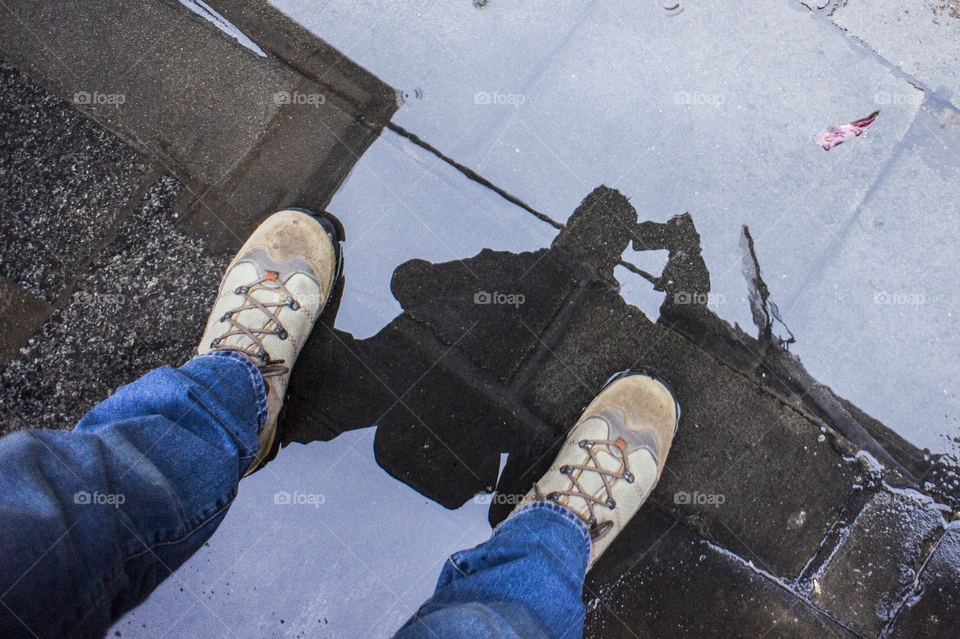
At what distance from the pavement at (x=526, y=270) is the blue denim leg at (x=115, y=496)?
0.44 metres

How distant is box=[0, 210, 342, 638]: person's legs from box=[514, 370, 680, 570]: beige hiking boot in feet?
3.30

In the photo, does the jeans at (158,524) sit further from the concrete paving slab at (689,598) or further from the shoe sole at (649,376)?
the shoe sole at (649,376)

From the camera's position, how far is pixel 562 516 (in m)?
1.81

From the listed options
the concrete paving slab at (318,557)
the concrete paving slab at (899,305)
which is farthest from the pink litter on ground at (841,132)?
the concrete paving slab at (318,557)

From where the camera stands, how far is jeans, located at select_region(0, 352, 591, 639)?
3.98 ft

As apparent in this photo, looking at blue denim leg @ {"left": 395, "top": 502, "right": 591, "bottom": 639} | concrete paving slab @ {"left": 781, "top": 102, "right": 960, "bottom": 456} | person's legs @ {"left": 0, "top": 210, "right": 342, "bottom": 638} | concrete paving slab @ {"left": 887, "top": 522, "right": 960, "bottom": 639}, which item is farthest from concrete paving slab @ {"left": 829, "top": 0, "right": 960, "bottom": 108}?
person's legs @ {"left": 0, "top": 210, "right": 342, "bottom": 638}

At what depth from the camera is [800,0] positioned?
2.07m

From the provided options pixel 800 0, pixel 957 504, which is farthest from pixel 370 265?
pixel 957 504

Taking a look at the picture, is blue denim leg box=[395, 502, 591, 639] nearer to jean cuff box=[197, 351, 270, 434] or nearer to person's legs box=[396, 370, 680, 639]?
person's legs box=[396, 370, 680, 639]

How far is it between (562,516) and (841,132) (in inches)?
69.1

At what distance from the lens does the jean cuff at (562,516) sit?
5.88 feet

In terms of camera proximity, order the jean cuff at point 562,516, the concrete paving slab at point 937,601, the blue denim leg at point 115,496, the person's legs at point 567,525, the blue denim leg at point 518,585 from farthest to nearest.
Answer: the concrete paving slab at point 937,601, the jean cuff at point 562,516, the person's legs at point 567,525, the blue denim leg at point 518,585, the blue denim leg at point 115,496

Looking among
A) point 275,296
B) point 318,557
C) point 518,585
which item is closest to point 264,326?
point 275,296

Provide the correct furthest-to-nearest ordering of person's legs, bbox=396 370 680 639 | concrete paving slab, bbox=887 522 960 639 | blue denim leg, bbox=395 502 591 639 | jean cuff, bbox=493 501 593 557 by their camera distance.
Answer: concrete paving slab, bbox=887 522 960 639 < jean cuff, bbox=493 501 593 557 < person's legs, bbox=396 370 680 639 < blue denim leg, bbox=395 502 591 639
